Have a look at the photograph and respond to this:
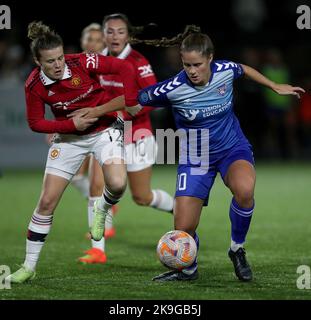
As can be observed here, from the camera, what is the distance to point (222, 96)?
645cm

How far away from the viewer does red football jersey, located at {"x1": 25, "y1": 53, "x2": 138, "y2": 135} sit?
6.50m

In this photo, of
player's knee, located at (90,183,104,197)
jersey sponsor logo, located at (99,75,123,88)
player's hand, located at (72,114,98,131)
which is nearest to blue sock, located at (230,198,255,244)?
player's hand, located at (72,114,98,131)

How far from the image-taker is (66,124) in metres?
6.52

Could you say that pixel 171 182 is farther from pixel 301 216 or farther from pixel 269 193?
pixel 301 216

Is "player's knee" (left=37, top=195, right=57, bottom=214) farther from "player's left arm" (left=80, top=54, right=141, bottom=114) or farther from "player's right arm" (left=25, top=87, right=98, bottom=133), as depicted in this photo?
"player's left arm" (left=80, top=54, right=141, bottom=114)

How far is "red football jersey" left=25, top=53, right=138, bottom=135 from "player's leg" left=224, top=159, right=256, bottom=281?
3.32 feet

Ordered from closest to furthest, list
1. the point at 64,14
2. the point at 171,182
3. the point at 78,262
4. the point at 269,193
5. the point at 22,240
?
the point at 78,262
the point at 22,240
the point at 269,193
the point at 171,182
the point at 64,14

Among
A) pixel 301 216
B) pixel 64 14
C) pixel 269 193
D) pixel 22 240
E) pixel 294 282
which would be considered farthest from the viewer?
pixel 64 14

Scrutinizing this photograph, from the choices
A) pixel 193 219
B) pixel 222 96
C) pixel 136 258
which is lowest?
pixel 136 258

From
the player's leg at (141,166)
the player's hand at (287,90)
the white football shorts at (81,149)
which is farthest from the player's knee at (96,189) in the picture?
the player's hand at (287,90)

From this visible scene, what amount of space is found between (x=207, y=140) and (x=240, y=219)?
2.20ft

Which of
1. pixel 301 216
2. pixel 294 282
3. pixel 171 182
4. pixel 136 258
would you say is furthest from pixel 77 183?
pixel 171 182

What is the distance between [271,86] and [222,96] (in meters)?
0.42

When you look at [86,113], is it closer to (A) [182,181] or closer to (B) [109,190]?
(B) [109,190]
